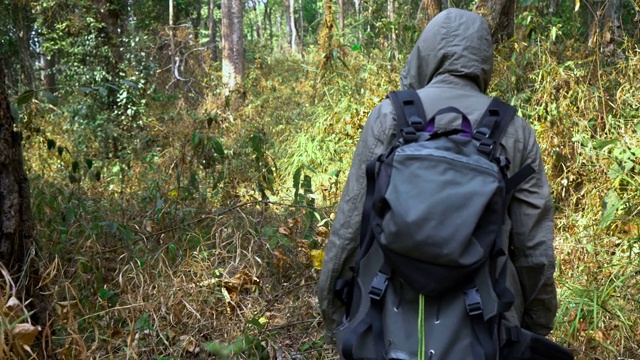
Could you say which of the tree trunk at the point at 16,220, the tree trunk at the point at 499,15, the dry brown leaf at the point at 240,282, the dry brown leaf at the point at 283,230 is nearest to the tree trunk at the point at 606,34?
the tree trunk at the point at 499,15

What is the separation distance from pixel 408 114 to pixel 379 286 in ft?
1.96

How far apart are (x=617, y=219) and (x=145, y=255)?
132 inches

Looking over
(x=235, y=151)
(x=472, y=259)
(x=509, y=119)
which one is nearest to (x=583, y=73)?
(x=235, y=151)

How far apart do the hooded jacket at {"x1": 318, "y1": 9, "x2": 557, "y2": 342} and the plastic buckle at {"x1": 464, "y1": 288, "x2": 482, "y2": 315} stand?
1.10 feet

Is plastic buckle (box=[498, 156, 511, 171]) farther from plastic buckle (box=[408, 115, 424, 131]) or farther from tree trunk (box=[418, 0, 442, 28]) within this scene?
tree trunk (box=[418, 0, 442, 28])

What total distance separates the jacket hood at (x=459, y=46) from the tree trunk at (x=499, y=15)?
4.76 meters

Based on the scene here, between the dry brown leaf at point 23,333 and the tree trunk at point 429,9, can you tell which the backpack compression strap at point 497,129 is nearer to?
the dry brown leaf at point 23,333

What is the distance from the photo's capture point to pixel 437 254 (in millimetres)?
1796

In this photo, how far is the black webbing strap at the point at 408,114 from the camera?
6.69 ft

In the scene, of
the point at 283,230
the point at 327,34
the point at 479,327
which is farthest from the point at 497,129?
the point at 327,34

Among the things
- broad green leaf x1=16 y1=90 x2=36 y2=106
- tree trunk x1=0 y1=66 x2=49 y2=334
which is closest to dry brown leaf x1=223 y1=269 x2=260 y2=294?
tree trunk x1=0 y1=66 x2=49 y2=334

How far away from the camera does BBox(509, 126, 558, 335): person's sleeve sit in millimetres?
2137

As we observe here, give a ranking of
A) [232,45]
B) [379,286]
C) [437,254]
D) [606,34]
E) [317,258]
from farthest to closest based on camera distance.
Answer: [232,45] < [606,34] < [317,258] < [379,286] < [437,254]

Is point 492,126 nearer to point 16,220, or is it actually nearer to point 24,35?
point 16,220
